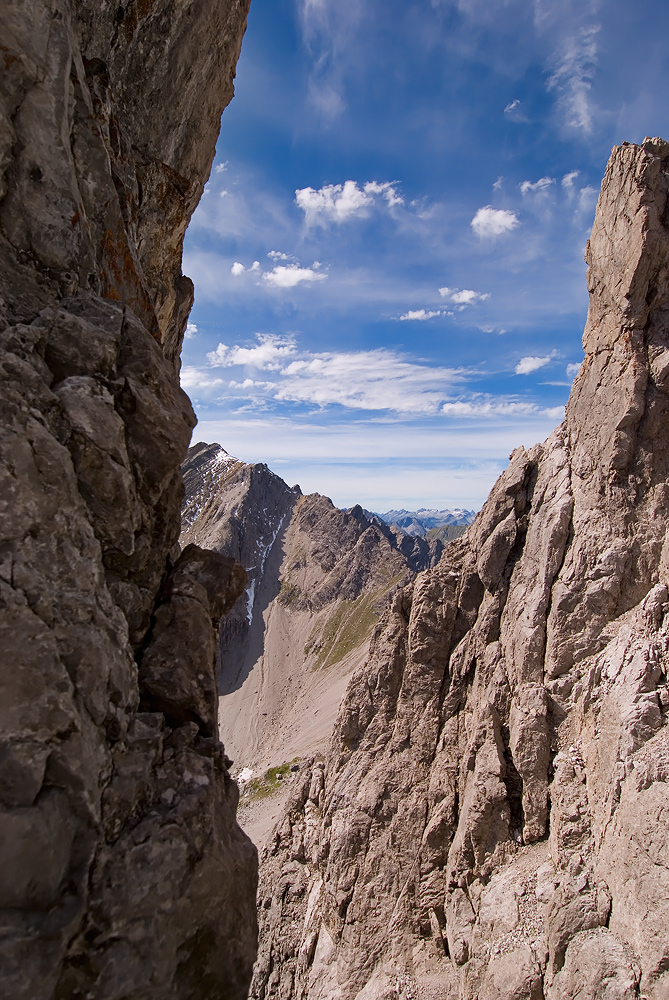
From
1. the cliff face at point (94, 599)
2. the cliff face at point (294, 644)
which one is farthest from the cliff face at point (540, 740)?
the cliff face at point (294, 644)

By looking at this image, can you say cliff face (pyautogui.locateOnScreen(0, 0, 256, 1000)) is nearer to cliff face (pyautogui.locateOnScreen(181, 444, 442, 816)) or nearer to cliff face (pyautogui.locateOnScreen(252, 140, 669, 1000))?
cliff face (pyautogui.locateOnScreen(252, 140, 669, 1000))

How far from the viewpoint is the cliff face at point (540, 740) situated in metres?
20.7

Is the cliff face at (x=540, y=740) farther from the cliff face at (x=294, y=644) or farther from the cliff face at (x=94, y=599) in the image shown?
the cliff face at (x=294, y=644)

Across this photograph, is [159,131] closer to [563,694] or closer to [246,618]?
[563,694]

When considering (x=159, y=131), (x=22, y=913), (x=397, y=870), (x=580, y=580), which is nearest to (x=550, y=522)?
(x=580, y=580)

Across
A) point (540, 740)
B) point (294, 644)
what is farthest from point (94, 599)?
point (294, 644)

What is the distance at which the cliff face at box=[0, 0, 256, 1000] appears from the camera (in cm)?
771

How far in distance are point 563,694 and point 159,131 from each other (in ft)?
102

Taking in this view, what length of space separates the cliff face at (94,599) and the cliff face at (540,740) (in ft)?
57.5

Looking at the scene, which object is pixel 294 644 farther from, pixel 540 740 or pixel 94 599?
pixel 94 599

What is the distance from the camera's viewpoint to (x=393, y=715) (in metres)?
39.3

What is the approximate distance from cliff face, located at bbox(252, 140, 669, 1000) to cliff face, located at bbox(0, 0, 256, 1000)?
1754 centimetres

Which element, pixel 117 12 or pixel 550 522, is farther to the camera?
pixel 550 522

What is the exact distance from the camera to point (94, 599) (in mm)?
Answer: 9531
